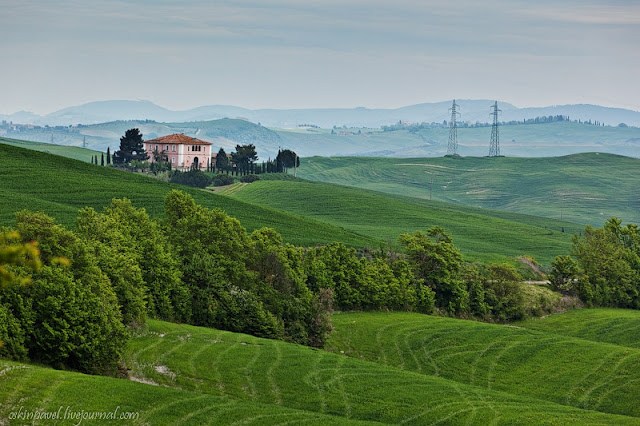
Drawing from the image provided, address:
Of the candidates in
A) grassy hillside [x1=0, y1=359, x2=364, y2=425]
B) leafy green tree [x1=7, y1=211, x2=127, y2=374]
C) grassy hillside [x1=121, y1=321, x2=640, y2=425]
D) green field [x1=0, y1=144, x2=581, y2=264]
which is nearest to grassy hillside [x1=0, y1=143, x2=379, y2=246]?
green field [x1=0, y1=144, x2=581, y2=264]

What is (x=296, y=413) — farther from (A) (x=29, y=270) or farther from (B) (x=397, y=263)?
(B) (x=397, y=263)

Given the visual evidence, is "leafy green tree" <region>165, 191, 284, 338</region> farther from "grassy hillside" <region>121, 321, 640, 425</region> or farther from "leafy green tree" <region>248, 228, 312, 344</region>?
"grassy hillside" <region>121, 321, 640, 425</region>

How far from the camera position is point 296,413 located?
160 feet

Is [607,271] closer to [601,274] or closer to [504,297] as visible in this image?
[601,274]

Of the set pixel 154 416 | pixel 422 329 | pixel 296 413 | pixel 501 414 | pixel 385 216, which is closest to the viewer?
pixel 154 416

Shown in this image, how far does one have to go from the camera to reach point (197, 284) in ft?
250

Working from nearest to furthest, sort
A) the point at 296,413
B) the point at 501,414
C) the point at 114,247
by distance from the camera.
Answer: the point at 296,413 → the point at 501,414 → the point at 114,247

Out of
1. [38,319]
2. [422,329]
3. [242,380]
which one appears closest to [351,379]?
[242,380]

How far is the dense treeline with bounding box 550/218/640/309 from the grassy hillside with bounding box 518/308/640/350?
238 inches

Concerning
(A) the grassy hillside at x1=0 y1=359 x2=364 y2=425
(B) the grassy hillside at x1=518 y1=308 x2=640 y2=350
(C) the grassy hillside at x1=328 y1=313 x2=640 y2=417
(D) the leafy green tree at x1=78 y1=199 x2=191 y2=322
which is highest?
(D) the leafy green tree at x1=78 y1=199 x2=191 y2=322

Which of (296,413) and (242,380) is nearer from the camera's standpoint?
(296,413)

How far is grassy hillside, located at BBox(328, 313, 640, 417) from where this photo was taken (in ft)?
225

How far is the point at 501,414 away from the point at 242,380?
45.1 feet

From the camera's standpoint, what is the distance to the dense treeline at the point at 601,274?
366 feet
